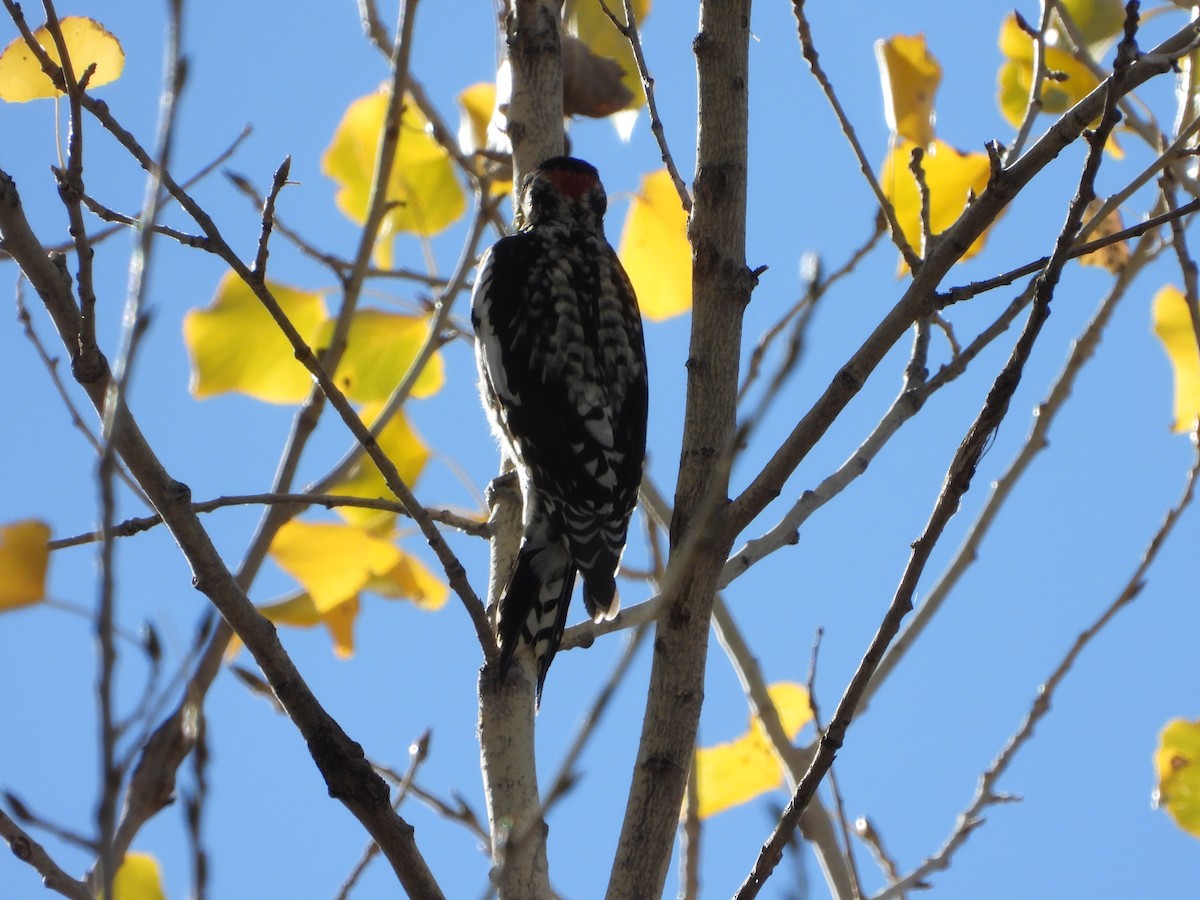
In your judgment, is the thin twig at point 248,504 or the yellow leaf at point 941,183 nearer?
the thin twig at point 248,504

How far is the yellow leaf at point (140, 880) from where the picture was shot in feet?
6.79

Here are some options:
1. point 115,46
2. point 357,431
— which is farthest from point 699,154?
point 115,46

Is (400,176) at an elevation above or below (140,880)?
above

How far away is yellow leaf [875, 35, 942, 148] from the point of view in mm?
2998

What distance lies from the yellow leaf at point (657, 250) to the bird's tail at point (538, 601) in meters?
0.74

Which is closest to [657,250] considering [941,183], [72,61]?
[941,183]

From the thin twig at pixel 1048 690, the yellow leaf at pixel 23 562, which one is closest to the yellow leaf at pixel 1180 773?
the thin twig at pixel 1048 690

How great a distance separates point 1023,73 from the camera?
3.32m

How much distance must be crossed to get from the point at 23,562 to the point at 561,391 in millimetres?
1570

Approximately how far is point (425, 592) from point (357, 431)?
3.93 ft

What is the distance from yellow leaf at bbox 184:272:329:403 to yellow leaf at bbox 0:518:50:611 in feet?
2.97

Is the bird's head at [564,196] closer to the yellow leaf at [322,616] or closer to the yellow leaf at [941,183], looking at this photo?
the yellow leaf at [941,183]

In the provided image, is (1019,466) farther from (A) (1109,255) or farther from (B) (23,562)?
(B) (23,562)

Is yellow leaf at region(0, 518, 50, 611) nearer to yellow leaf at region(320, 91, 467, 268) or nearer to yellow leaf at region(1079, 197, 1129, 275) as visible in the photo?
yellow leaf at region(320, 91, 467, 268)
